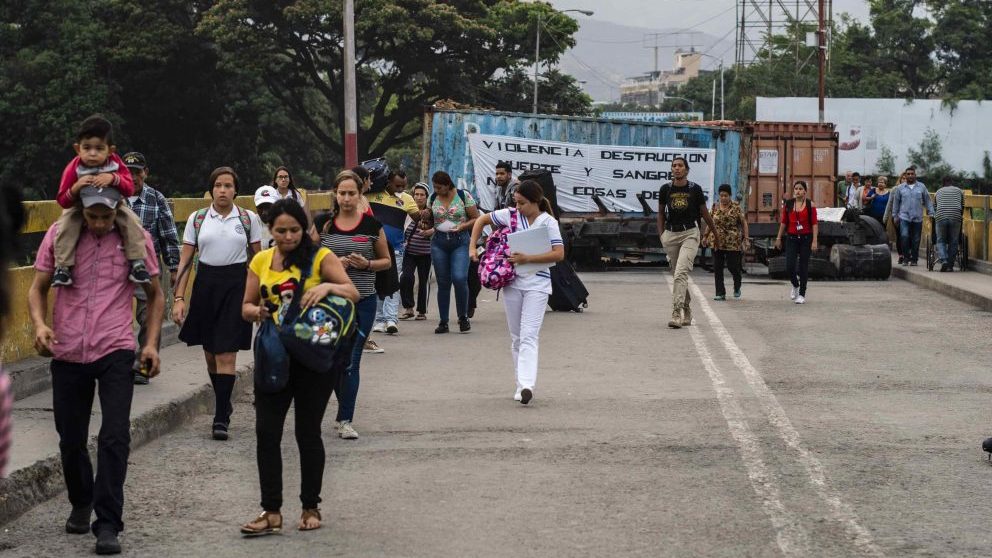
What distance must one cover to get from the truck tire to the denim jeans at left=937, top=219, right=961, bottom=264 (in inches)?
34.1

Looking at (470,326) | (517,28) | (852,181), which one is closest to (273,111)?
(517,28)

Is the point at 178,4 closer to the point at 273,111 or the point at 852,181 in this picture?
the point at 273,111

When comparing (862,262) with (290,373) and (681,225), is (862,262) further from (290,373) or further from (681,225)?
(290,373)

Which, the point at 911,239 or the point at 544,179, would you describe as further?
the point at 911,239

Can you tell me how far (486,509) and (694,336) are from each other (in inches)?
320

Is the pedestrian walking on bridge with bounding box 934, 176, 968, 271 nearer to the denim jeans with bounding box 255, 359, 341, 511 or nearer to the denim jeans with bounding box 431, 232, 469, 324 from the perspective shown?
the denim jeans with bounding box 431, 232, 469, 324

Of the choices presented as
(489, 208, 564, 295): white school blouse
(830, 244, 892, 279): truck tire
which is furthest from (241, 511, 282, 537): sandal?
(830, 244, 892, 279): truck tire

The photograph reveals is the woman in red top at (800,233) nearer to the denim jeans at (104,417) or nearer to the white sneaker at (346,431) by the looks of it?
the white sneaker at (346,431)

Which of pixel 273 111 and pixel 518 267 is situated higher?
pixel 273 111

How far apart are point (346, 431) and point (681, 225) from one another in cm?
751

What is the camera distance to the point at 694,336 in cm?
1465

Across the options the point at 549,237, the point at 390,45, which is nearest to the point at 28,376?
the point at 549,237

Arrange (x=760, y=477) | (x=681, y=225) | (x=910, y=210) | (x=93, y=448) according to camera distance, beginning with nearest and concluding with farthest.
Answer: (x=760, y=477), (x=93, y=448), (x=681, y=225), (x=910, y=210)

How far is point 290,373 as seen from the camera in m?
6.32
